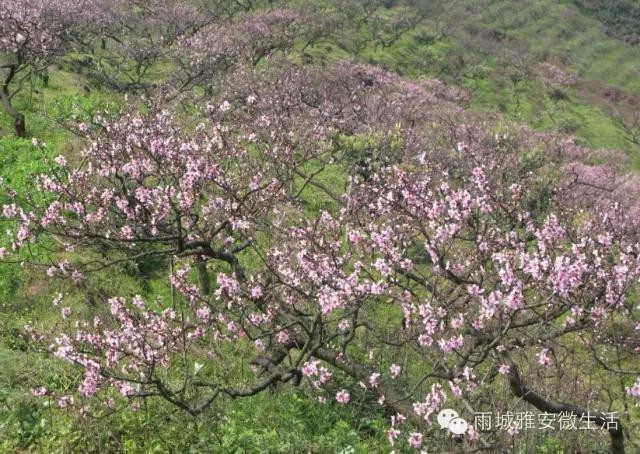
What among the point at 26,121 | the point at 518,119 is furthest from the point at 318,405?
the point at 518,119

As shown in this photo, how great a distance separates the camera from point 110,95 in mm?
31609

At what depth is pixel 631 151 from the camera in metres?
67.9

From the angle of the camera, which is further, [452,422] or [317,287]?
[317,287]

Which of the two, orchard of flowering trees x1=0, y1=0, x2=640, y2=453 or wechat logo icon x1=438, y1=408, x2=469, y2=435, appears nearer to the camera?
wechat logo icon x1=438, y1=408, x2=469, y2=435

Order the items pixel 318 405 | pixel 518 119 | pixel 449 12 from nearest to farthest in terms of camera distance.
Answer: pixel 318 405, pixel 518 119, pixel 449 12

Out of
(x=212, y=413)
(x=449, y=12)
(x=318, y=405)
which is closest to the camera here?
(x=212, y=413)

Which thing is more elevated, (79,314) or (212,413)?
(212,413)

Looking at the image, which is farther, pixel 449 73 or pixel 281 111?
pixel 449 73

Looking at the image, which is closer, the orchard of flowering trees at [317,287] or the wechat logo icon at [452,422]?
the wechat logo icon at [452,422]

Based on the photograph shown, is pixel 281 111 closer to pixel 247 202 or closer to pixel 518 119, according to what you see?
pixel 247 202

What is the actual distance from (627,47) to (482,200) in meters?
136

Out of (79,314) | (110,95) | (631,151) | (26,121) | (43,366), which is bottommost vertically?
(631,151)

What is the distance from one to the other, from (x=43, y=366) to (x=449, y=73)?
74600 mm

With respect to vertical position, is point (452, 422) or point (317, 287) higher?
point (452, 422)
